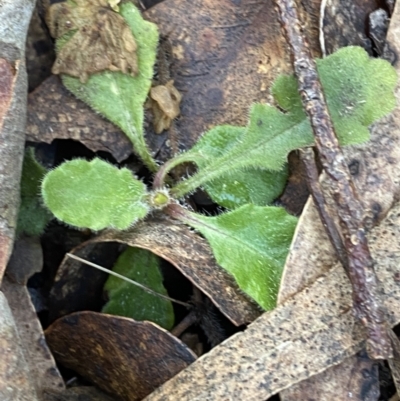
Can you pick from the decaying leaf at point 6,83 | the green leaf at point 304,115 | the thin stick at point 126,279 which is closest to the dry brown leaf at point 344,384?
the thin stick at point 126,279

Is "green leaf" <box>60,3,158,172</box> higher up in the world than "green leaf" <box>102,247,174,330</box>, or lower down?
higher up

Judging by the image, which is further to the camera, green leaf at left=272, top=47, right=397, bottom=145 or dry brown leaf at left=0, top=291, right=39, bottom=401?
green leaf at left=272, top=47, right=397, bottom=145

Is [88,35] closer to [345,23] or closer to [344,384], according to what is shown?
[345,23]

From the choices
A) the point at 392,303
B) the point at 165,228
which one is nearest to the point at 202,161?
the point at 165,228

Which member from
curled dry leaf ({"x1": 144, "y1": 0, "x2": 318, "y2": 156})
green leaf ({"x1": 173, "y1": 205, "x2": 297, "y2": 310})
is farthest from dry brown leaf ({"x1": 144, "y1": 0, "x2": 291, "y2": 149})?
green leaf ({"x1": 173, "y1": 205, "x2": 297, "y2": 310})

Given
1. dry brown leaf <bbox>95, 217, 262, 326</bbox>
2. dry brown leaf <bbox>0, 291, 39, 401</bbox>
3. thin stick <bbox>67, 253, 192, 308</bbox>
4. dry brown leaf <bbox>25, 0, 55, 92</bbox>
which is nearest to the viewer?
dry brown leaf <bbox>0, 291, 39, 401</bbox>

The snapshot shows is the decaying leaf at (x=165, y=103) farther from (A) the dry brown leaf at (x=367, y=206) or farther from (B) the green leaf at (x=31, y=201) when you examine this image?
(A) the dry brown leaf at (x=367, y=206)

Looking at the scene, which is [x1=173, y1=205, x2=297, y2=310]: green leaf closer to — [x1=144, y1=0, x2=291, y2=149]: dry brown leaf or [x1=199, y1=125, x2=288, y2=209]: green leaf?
[x1=199, y1=125, x2=288, y2=209]: green leaf
